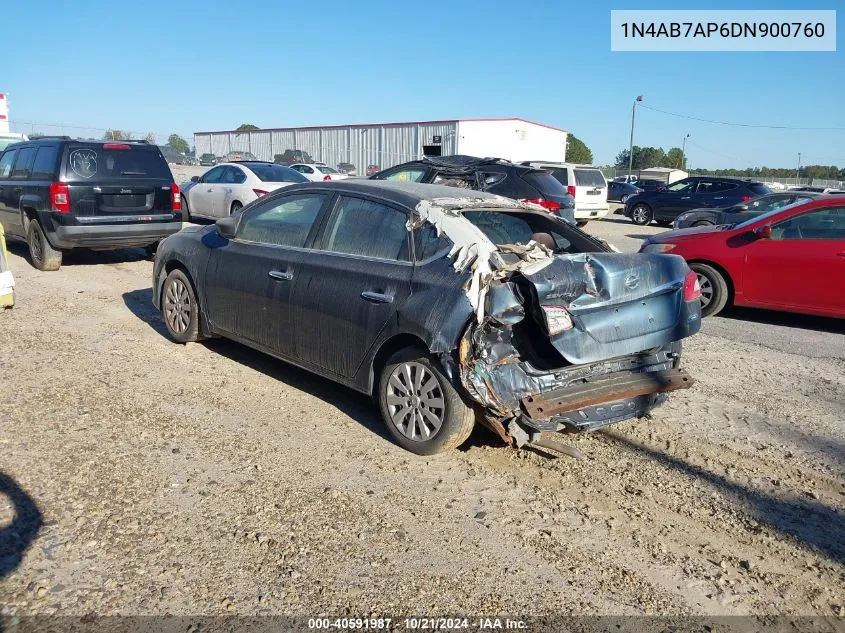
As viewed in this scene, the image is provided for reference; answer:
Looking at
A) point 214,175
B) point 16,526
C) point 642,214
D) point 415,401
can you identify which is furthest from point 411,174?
point 642,214

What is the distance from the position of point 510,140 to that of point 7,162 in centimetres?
3339

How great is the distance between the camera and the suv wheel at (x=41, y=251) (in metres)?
10.1

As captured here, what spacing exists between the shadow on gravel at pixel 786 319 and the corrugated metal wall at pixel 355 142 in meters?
26.3

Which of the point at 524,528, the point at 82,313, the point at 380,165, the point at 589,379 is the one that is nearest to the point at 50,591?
the point at 524,528

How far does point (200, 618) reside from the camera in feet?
9.67

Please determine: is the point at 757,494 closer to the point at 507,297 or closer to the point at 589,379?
the point at 589,379

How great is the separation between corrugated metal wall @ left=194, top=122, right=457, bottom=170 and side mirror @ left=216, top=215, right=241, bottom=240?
28.9 metres

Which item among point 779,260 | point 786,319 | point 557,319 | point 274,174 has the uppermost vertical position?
point 274,174

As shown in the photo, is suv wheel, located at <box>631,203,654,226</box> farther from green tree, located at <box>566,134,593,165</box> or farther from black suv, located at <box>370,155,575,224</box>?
green tree, located at <box>566,134,593,165</box>

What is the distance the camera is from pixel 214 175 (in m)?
15.5

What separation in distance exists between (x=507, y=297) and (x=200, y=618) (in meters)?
2.24

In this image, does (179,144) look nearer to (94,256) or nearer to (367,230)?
(94,256)

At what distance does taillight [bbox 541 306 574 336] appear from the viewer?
4.09 metres

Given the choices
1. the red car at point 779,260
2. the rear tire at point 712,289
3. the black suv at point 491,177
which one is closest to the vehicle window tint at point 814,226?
the red car at point 779,260
